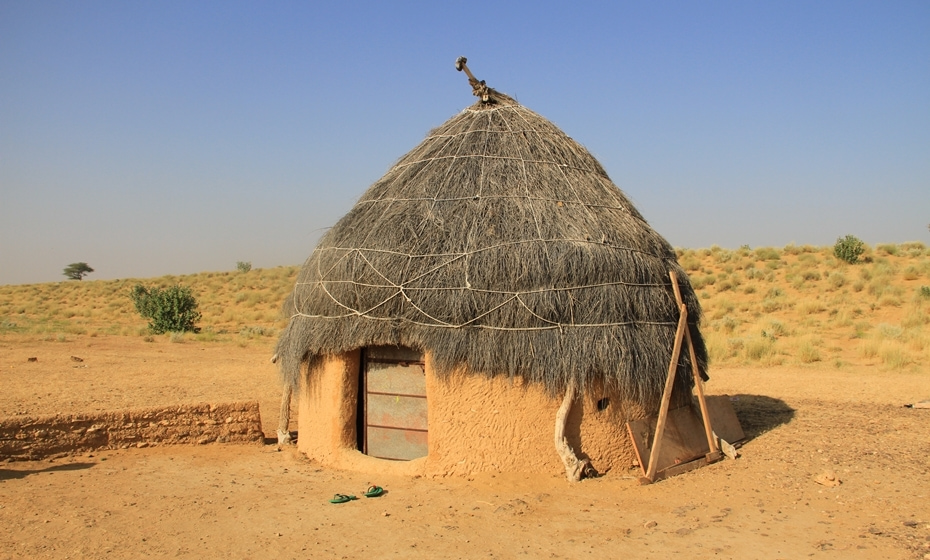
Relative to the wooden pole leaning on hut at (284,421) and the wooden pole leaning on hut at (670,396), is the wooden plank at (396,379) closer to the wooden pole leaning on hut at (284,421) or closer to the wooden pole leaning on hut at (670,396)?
the wooden pole leaning on hut at (284,421)

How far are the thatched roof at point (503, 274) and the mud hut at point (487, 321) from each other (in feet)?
0.06

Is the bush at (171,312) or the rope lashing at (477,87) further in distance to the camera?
the bush at (171,312)

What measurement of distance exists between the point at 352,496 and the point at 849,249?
Result: 24.6 m

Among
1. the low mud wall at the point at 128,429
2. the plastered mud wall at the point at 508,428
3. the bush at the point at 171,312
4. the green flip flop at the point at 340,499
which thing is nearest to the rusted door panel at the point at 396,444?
the plastered mud wall at the point at 508,428

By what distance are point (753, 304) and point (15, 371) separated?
1931cm

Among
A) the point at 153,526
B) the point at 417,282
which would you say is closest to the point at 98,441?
the point at 153,526

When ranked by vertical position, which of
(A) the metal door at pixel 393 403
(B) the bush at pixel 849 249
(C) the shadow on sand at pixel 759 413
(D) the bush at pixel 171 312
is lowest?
(C) the shadow on sand at pixel 759 413

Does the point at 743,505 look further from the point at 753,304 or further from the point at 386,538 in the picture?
the point at 753,304

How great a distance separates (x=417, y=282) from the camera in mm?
7352

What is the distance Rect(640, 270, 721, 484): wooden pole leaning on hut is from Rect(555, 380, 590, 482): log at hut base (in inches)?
25.8

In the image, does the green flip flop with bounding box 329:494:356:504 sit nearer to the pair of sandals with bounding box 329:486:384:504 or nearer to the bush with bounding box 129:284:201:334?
the pair of sandals with bounding box 329:486:384:504

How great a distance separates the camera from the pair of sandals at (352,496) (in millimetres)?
6617

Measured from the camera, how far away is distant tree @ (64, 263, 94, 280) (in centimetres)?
5450

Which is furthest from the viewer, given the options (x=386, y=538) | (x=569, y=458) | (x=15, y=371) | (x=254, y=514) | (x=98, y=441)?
(x=15, y=371)
